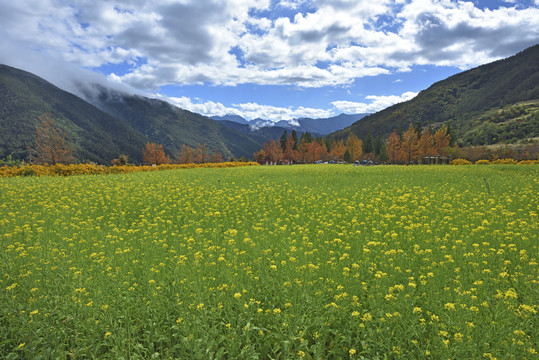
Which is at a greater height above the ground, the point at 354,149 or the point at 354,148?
the point at 354,148

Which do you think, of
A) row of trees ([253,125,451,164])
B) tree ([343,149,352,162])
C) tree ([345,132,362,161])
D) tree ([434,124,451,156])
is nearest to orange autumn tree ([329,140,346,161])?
row of trees ([253,125,451,164])

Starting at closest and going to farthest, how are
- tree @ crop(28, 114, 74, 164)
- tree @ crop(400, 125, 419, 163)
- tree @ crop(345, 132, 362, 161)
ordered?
tree @ crop(28, 114, 74, 164), tree @ crop(400, 125, 419, 163), tree @ crop(345, 132, 362, 161)

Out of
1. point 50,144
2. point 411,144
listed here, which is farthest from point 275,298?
point 411,144

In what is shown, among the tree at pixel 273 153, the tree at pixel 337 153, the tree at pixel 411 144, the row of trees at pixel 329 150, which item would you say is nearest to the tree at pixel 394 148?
the row of trees at pixel 329 150

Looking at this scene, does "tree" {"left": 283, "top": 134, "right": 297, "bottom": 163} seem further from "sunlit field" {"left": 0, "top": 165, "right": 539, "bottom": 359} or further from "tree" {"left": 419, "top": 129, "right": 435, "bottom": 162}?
"sunlit field" {"left": 0, "top": 165, "right": 539, "bottom": 359}

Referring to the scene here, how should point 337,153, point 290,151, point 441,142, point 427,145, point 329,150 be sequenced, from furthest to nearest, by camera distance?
point 329,150 → point 337,153 → point 290,151 → point 441,142 → point 427,145

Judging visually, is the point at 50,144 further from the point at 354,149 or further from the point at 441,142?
the point at 441,142

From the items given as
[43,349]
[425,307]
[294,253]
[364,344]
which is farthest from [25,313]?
[425,307]

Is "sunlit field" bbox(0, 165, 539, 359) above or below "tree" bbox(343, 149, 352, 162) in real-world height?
below

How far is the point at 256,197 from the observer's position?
48.9 feet

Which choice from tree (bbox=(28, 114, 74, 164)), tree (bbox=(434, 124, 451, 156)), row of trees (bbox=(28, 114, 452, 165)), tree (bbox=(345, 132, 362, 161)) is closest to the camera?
tree (bbox=(28, 114, 74, 164))

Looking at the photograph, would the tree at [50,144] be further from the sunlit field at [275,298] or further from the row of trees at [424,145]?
the row of trees at [424,145]

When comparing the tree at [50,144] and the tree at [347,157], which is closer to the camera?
the tree at [50,144]

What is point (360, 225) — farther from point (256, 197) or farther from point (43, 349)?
point (43, 349)
